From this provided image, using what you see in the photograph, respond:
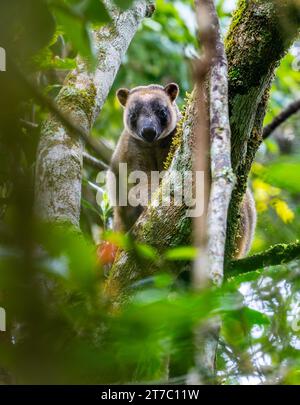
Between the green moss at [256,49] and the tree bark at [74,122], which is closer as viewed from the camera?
the green moss at [256,49]

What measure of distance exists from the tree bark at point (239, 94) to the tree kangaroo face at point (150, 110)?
14.7 feet

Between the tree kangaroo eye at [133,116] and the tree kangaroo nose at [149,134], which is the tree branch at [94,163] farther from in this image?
the tree kangaroo eye at [133,116]

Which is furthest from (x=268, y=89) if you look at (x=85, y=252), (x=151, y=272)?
(x=85, y=252)

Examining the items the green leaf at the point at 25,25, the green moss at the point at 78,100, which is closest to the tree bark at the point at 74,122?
the green moss at the point at 78,100

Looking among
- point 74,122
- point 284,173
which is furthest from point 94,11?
point 74,122

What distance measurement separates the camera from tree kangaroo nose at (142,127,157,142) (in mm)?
8734

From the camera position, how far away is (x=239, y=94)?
416cm

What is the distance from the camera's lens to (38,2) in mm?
1947

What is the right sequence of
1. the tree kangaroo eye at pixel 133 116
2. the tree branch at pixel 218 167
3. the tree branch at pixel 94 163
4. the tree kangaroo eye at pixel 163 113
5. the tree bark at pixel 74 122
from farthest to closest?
the tree kangaroo eye at pixel 133 116 < the tree kangaroo eye at pixel 163 113 < the tree branch at pixel 94 163 < the tree bark at pixel 74 122 < the tree branch at pixel 218 167

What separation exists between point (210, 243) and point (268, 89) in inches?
99.6

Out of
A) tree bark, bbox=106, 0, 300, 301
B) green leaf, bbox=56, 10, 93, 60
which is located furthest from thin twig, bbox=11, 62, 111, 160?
tree bark, bbox=106, 0, 300, 301

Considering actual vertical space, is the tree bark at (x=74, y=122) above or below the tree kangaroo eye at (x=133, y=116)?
below

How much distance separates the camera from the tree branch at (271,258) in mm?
4773

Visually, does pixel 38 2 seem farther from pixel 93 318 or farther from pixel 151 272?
pixel 151 272
